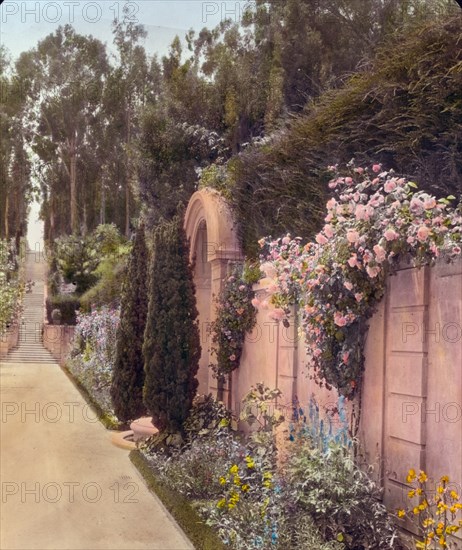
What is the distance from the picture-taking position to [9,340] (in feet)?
87.2

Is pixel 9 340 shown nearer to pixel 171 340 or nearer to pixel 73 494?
pixel 171 340

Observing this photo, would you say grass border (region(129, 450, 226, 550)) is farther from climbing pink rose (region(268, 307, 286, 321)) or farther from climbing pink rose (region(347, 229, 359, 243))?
climbing pink rose (region(347, 229, 359, 243))

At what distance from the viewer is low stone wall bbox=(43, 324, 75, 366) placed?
24589 millimetres

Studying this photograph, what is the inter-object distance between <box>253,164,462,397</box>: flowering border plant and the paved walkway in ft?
6.27

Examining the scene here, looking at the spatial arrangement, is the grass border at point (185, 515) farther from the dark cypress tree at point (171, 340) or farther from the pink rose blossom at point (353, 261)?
the pink rose blossom at point (353, 261)

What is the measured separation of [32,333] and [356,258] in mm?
27529

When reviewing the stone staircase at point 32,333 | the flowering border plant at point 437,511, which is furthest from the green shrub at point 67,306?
the flowering border plant at point 437,511

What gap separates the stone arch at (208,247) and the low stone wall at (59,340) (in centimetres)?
1409

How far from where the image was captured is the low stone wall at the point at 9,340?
1003 inches

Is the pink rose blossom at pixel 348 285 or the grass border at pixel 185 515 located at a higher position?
the pink rose blossom at pixel 348 285

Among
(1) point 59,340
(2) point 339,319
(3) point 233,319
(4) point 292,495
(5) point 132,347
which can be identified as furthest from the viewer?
(1) point 59,340

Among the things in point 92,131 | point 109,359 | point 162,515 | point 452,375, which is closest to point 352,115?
point 452,375

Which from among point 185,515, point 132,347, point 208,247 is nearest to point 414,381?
point 185,515

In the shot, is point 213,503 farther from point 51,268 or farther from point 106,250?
point 51,268
